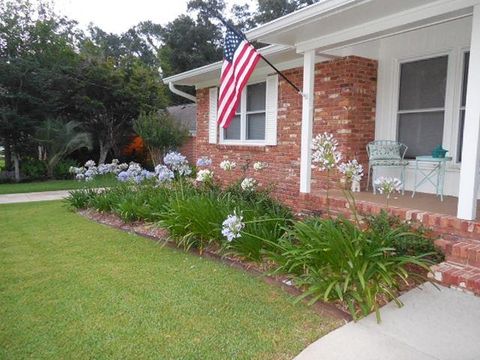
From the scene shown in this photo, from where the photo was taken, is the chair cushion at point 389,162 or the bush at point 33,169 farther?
the bush at point 33,169

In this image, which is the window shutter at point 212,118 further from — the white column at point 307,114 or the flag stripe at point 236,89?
the white column at point 307,114

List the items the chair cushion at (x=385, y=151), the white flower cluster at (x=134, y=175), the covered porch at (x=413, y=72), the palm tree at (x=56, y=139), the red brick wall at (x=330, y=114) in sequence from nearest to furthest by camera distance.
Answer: the covered porch at (x=413, y=72) → the chair cushion at (x=385, y=151) → the red brick wall at (x=330, y=114) → the white flower cluster at (x=134, y=175) → the palm tree at (x=56, y=139)

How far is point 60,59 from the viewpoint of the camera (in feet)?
57.9

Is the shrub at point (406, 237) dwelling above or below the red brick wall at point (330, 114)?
below

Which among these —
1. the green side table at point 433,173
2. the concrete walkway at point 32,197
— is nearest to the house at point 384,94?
the green side table at point 433,173

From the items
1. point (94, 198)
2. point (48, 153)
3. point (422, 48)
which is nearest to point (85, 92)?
point (48, 153)

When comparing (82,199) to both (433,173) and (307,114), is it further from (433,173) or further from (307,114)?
(433,173)

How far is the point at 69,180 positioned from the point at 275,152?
10.8m

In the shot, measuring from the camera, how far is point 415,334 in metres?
2.93

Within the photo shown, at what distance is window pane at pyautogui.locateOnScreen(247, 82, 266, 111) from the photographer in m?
8.80

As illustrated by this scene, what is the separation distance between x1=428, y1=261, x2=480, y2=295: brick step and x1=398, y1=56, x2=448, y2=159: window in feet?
9.10

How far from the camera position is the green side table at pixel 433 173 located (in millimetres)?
5396

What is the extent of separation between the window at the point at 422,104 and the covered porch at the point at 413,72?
1cm

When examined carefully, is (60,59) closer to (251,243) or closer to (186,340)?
(251,243)
